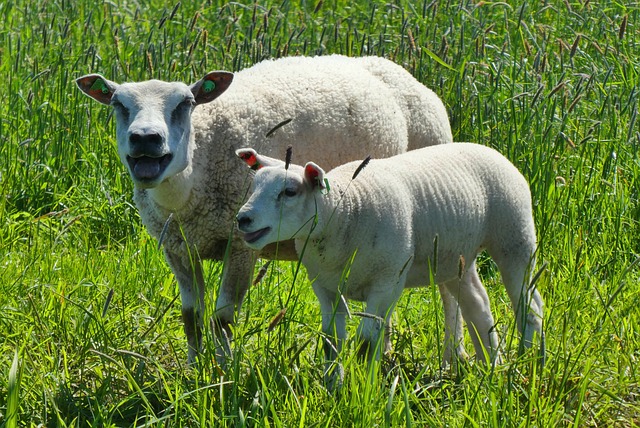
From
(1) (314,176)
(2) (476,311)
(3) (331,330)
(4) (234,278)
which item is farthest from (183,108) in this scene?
(2) (476,311)

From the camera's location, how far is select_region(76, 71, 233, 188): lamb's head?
488cm

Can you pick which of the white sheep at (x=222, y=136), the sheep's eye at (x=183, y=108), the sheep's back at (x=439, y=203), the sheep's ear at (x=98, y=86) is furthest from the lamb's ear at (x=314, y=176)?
the sheep's ear at (x=98, y=86)

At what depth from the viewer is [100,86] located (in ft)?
17.6

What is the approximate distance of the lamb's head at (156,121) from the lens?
488 cm

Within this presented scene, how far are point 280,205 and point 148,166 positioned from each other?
35.3 inches

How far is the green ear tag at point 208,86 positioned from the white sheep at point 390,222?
81cm

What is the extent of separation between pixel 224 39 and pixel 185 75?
81 centimetres

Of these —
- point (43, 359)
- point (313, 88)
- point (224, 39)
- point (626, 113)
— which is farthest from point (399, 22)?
point (43, 359)

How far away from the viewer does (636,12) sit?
824cm

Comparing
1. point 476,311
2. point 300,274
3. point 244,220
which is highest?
point 244,220

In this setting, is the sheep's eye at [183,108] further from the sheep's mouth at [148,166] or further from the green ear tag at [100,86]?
the green ear tag at [100,86]

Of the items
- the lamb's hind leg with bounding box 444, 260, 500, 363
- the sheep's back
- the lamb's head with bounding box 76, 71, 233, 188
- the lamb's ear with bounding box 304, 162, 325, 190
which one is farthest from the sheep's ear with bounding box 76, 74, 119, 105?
the lamb's hind leg with bounding box 444, 260, 500, 363

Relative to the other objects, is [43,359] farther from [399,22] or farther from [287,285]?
[399,22]

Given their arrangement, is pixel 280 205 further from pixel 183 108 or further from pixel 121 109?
pixel 121 109
